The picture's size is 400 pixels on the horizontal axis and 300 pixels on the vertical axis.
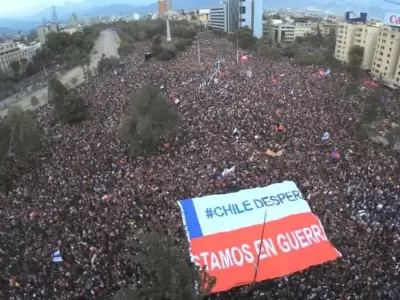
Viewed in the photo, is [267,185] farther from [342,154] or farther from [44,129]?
[44,129]

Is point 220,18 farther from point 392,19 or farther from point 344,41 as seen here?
point 392,19

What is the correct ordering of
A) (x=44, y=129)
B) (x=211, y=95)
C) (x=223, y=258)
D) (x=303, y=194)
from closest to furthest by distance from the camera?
(x=223, y=258), (x=303, y=194), (x=44, y=129), (x=211, y=95)

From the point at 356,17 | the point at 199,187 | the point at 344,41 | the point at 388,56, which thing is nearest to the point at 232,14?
the point at 356,17

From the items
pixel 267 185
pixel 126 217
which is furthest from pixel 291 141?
pixel 126 217

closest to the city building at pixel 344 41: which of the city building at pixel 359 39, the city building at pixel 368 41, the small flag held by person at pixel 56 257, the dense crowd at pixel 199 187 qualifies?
the city building at pixel 359 39

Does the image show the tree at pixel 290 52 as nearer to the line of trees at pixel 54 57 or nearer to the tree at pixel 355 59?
the tree at pixel 355 59

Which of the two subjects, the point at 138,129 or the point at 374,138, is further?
the point at 374,138
